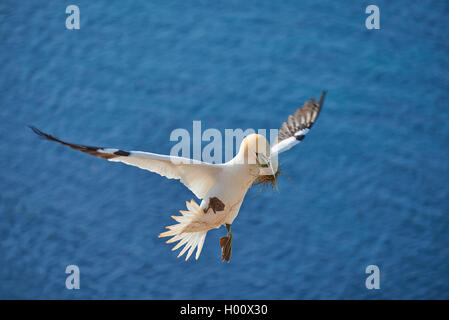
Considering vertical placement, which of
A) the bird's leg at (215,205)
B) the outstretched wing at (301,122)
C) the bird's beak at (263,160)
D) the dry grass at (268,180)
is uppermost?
the outstretched wing at (301,122)

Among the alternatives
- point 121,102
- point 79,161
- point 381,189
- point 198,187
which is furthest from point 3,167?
point 381,189

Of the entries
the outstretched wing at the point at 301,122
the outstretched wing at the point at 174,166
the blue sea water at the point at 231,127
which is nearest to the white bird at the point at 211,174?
the outstretched wing at the point at 174,166

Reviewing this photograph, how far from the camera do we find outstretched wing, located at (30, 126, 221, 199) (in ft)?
3.41

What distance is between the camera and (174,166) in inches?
44.1

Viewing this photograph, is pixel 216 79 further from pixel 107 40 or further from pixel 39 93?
pixel 39 93

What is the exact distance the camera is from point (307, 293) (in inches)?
77.9

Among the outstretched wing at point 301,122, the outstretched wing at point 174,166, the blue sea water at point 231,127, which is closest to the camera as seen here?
the outstretched wing at point 174,166

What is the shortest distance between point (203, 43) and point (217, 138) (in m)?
0.40

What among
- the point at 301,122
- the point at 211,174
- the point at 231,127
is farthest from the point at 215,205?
the point at 231,127

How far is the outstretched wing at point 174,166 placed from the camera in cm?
104

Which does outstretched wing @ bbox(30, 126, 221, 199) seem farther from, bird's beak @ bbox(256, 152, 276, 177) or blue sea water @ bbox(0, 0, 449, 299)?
blue sea water @ bbox(0, 0, 449, 299)

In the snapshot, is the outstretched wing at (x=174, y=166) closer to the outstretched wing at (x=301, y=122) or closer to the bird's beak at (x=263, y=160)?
the bird's beak at (x=263, y=160)

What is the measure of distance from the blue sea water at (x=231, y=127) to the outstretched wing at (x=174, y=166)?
0.80 metres

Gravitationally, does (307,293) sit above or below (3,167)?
below
